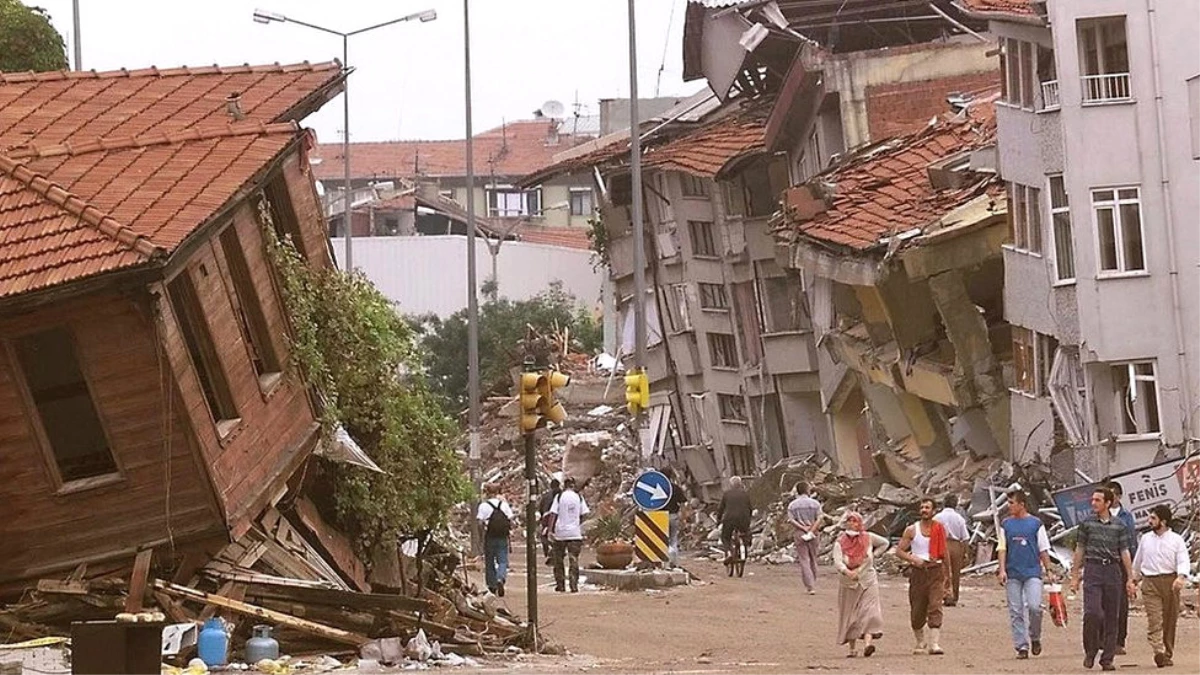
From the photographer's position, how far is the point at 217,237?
75.2 feet

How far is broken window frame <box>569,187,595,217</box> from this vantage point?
384ft

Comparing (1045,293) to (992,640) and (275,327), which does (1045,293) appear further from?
(275,327)

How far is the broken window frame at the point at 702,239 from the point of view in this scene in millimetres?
62281

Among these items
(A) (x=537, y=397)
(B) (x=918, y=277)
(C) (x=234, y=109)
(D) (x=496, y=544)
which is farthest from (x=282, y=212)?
(B) (x=918, y=277)

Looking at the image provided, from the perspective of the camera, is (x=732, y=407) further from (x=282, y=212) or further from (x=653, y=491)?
(x=282, y=212)

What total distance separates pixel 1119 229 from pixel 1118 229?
0.05 ft

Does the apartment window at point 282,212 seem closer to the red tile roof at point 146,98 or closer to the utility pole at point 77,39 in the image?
the red tile roof at point 146,98

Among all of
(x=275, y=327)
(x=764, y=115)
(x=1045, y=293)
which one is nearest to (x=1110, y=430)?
(x=1045, y=293)

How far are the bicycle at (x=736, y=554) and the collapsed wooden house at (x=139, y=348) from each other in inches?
600

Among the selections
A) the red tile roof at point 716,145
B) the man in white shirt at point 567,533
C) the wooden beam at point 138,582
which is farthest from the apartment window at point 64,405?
the red tile roof at point 716,145

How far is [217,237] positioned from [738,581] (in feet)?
55.8

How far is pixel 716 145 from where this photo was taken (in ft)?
197

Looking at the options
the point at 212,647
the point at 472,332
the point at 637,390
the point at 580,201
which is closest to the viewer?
the point at 212,647

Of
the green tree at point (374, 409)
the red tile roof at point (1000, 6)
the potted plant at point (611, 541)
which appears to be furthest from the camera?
the red tile roof at point (1000, 6)
